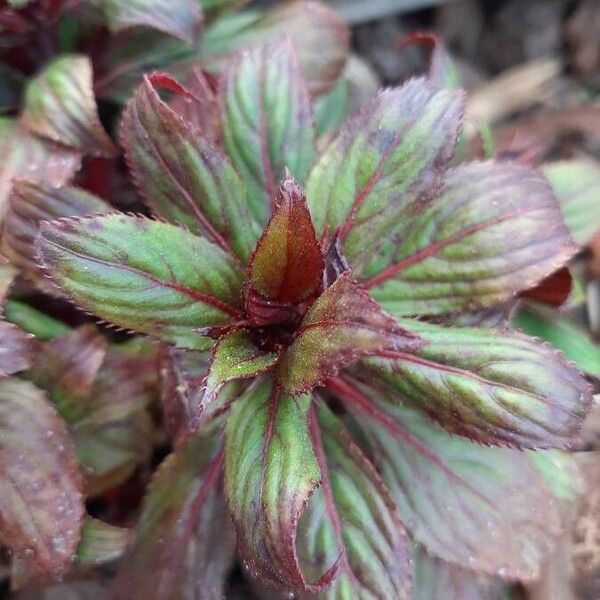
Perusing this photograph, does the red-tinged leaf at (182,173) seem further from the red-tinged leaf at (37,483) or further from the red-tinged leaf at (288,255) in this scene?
the red-tinged leaf at (37,483)

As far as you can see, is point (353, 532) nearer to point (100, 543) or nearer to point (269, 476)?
point (269, 476)

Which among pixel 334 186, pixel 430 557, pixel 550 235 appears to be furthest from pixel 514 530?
pixel 334 186

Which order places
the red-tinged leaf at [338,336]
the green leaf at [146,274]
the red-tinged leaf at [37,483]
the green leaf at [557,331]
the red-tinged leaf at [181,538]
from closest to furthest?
the red-tinged leaf at [338,336] → the green leaf at [146,274] → the red-tinged leaf at [37,483] → the red-tinged leaf at [181,538] → the green leaf at [557,331]

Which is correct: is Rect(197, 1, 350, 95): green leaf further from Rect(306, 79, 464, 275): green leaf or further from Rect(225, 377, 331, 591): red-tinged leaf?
Rect(225, 377, 331, 591): red-tinged leaf

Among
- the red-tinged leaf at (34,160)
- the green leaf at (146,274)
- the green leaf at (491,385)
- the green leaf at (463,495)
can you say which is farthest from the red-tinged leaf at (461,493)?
the red-tinged leaf at (34,160)

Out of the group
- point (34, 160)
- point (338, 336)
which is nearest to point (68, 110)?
point (34, 160)

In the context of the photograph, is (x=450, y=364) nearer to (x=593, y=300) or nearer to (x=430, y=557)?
(x=430, y=557)

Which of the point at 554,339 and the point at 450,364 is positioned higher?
the point at 554,339
